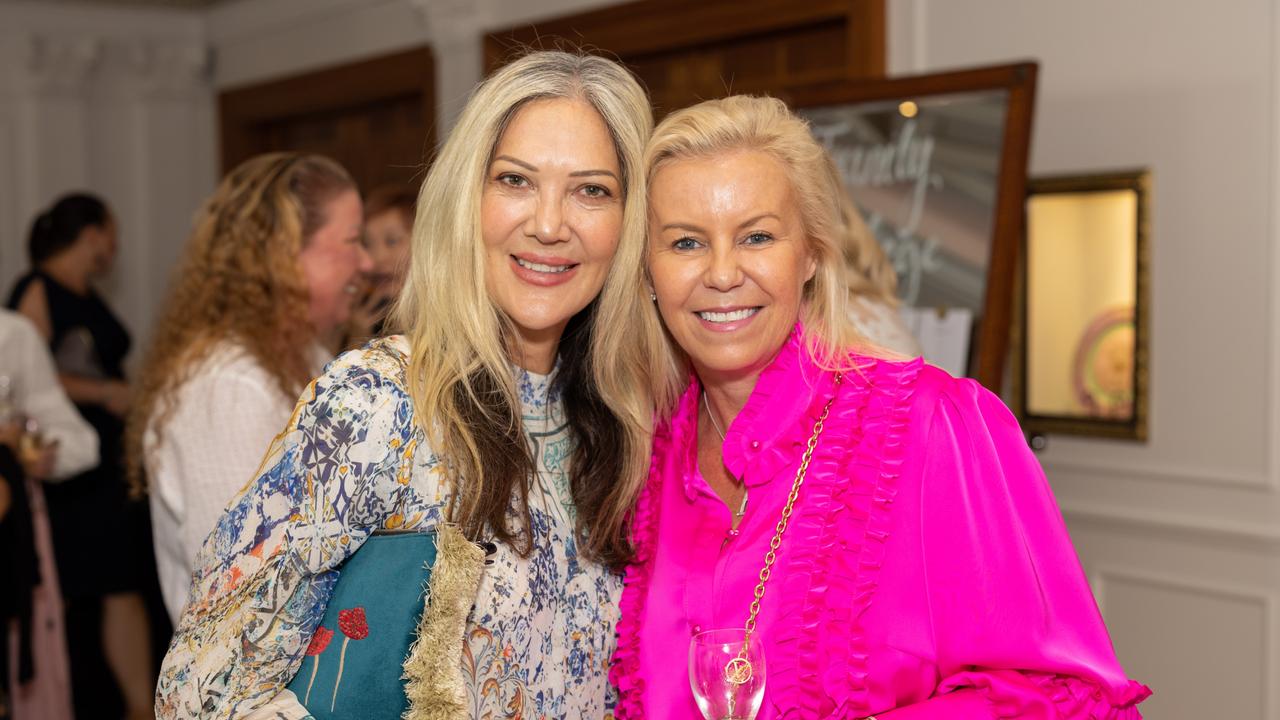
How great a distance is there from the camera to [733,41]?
4766 mm

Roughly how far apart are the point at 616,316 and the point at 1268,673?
2.16 metres

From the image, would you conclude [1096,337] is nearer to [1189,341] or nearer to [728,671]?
[1189,341]

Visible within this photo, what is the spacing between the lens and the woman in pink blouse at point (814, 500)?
1536 mm

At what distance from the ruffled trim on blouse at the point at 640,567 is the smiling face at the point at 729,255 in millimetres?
193

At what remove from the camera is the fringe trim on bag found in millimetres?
1562

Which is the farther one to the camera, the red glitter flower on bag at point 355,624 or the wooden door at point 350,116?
the wooden door at point 350,116

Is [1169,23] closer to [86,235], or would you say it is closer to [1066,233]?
[1066,233]

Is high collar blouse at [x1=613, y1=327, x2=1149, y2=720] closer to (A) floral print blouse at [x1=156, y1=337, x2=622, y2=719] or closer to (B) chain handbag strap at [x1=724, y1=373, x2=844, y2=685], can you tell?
(B) chain handbag strap at [x1=724, y1=373, x2=844, y2=685]

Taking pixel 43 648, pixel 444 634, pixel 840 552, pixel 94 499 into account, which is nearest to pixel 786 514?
pixel 840 552

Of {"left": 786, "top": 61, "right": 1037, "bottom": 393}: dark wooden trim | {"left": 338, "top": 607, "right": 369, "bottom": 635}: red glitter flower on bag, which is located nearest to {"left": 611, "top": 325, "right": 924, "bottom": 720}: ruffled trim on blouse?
{"left": 338, "top": 607, "right": 369, "bottom": 635}: red glitter flower on bag

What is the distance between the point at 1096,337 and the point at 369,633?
250cm

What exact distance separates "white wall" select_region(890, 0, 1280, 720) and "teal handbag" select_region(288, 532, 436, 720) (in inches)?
92.9

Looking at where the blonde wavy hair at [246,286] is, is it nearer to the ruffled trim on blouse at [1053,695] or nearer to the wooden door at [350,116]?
the ruffled trim on blouse at [1053,695]

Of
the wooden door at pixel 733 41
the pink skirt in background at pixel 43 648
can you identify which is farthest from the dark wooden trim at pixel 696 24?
the pink skirt in background at pixel 43 648
